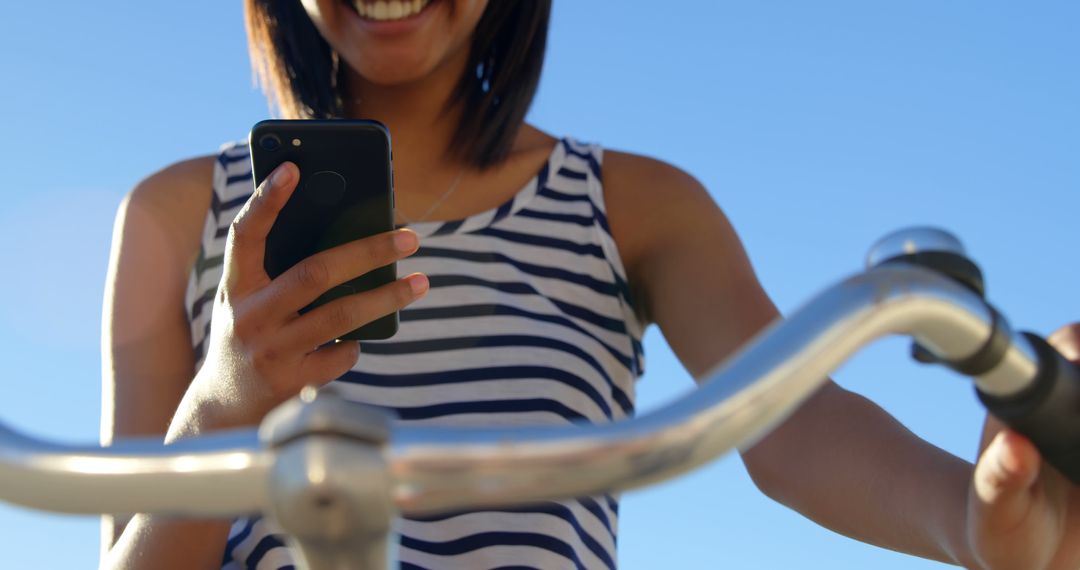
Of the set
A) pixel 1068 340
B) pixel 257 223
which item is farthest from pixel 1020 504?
pixel 257 223

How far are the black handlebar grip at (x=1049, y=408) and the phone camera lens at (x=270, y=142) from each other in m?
0.90

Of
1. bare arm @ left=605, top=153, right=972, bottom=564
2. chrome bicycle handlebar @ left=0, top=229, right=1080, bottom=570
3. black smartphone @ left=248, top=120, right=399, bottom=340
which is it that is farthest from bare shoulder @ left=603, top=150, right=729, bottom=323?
chrome bicycle handlebar @ left=0, top=229, right=1080, bottom=570

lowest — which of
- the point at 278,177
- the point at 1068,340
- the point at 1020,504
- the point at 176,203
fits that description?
the point at 1020,504

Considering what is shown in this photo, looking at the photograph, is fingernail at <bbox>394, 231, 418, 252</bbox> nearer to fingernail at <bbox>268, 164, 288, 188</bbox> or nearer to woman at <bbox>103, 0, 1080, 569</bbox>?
woman at <bbox>103, 0, 1080, 569</bbox>

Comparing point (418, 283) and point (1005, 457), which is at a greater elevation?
point (418, 283)

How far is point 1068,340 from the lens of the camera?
3.43ft

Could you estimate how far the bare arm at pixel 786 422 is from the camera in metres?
1.44

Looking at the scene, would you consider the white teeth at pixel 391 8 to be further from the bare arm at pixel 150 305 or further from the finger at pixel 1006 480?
the finger at pixel 1006 480

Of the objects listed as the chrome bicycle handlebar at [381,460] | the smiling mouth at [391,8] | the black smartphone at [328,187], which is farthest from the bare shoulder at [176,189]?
the chrome bicycle handlebar at [381,460]

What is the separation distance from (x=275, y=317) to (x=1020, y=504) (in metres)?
0.78

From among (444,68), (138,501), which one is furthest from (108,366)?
(138,501)

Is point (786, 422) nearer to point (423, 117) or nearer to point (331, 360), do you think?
point (331, 360)

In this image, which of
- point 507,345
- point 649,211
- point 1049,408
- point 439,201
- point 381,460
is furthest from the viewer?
point 439,201

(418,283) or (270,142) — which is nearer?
(418,283)
